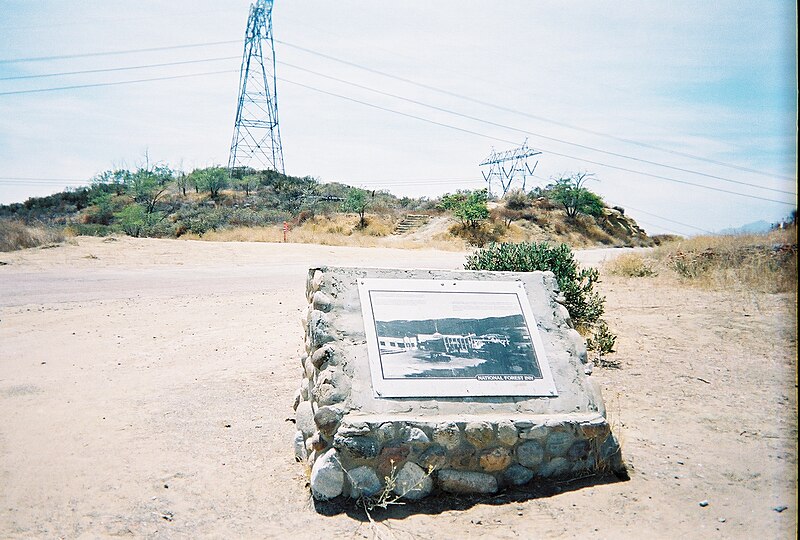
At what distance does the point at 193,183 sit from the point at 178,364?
4415 cm

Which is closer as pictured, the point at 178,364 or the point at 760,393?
the point at 760,393

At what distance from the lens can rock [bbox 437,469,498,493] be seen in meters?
4.10

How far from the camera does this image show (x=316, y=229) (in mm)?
35375

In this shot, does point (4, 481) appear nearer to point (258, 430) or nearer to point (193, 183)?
point (258, 430)

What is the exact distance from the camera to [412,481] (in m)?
4.04

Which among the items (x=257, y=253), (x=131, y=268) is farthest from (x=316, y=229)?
(x=131, y=268)

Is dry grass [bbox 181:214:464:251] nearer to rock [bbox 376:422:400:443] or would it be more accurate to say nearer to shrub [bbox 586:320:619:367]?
shrub [bbox 586:320:619:367]

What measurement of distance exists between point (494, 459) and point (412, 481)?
600 mm

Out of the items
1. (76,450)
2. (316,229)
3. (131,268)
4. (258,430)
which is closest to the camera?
(76,450)

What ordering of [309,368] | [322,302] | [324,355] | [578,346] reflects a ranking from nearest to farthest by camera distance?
[324,355], [322,302], [309,368], [578,346]

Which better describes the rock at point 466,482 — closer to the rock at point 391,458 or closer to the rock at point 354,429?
the rock at point 391,458

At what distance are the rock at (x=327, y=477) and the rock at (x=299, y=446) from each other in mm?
615

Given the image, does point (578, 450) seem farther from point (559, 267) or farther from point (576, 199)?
point (576, 199)

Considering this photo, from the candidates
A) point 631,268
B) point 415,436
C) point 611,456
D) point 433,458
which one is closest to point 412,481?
point 433,458
